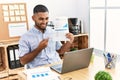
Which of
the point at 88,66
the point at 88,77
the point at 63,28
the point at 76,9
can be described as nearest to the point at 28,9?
the point at 76,9

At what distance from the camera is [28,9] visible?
317 centimetres

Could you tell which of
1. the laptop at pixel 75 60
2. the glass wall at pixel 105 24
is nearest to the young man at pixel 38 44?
the laptop at pixel 75 60

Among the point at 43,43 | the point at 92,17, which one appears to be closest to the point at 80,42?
the point at 92,17

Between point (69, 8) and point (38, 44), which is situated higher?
point (69, 8)

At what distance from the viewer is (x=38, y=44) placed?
2.16 m

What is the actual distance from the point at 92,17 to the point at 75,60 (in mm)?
1937

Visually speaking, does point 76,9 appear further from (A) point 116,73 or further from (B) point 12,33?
(A) point 116,73

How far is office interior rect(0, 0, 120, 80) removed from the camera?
299 cm

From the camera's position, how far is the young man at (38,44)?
207cm

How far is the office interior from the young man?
2.36 ft

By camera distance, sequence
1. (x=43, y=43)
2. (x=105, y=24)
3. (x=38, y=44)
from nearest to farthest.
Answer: (x=43, y=43)
(x=38, y=44)
(x=105, y=24)

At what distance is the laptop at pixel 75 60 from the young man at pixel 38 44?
0.35 metres

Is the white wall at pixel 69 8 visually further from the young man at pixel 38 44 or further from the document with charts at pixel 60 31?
A: the document with charts at pixel 60 31

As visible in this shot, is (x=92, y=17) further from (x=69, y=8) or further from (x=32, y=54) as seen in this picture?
(x=32, y=54)
